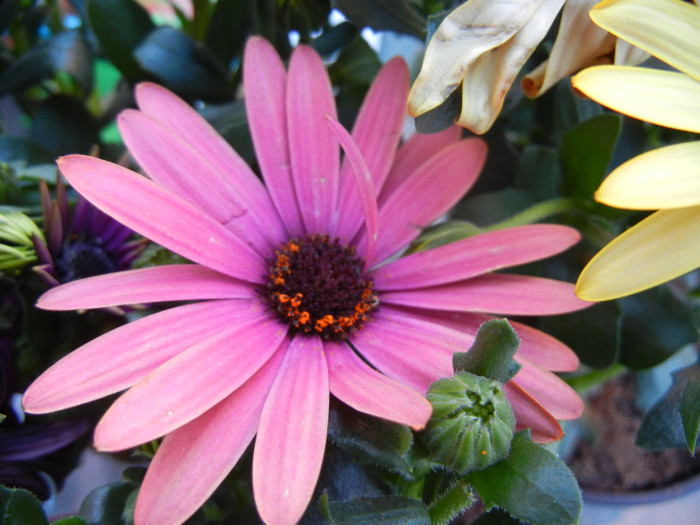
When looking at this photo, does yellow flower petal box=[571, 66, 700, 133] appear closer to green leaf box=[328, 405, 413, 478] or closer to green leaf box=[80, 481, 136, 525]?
green leaf box=[328, 405, 413, 478]

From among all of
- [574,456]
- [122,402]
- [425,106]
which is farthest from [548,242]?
[574,456]

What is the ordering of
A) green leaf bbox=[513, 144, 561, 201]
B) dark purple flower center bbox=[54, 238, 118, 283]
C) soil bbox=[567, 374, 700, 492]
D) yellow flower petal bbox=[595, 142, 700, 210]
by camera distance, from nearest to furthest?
1. yellow flower petal bbox=[595, 142, 700, 210]
2. dark purple flower center bbox=[54, 238, 118, 283]
3. green leaf bbox=[513, 144, 561, 201]
4. soil bbox=[567, 374, 700, 492]

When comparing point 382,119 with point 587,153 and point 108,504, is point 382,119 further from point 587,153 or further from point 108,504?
point 108,504

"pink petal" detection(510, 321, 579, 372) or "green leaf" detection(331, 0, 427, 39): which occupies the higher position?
"green leaf" detection(331, 0, 427, 39)

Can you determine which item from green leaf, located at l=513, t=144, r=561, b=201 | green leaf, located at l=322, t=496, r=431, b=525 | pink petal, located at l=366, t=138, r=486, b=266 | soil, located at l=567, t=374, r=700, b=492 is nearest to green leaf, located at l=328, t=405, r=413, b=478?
green leaf, located at l=322, t=496, r=431, b=525

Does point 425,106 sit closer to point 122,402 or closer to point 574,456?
point 122,402

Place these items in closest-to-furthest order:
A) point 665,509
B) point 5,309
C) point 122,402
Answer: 1. point 122,402
2. point 5,309
3. point 665,509
